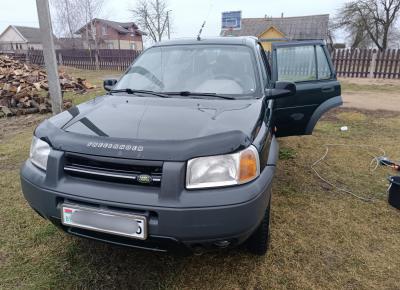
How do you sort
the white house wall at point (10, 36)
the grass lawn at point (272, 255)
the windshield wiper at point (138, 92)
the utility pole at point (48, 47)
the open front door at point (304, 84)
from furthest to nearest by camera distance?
the white house wall at point (10, 36), the utility pole at point (48, 47), the open front door at point (304, 84), the windshield wiper at point (138, 92), the grass lawn at point (272, 255)

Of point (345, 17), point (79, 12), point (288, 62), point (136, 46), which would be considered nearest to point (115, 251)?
point (288, 62)

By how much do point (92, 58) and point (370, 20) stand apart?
2707cm

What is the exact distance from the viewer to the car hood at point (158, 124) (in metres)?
1.92

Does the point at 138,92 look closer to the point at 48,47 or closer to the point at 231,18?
the point at 48,47

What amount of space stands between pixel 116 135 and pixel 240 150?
0.78 m

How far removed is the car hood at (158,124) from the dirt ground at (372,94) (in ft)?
25.3

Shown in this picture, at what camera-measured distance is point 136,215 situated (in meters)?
1.83

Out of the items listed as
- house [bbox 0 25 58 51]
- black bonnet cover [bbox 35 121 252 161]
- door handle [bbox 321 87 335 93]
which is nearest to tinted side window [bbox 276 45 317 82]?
door handle [bbox 321 87 335 93]

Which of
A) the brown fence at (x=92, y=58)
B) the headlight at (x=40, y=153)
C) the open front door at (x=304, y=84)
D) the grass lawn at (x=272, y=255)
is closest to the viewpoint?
the headlight at (x=40, y=153)

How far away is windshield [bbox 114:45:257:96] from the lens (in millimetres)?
2928

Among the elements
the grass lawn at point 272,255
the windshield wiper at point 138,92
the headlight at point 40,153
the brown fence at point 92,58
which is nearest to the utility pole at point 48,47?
the grass lawn at point 272,255

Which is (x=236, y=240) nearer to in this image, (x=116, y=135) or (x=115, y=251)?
(x=116, y=135)

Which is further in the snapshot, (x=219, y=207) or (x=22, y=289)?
(x=22, y=289)

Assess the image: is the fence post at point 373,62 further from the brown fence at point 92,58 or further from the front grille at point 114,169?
the front grille at point 114,169
